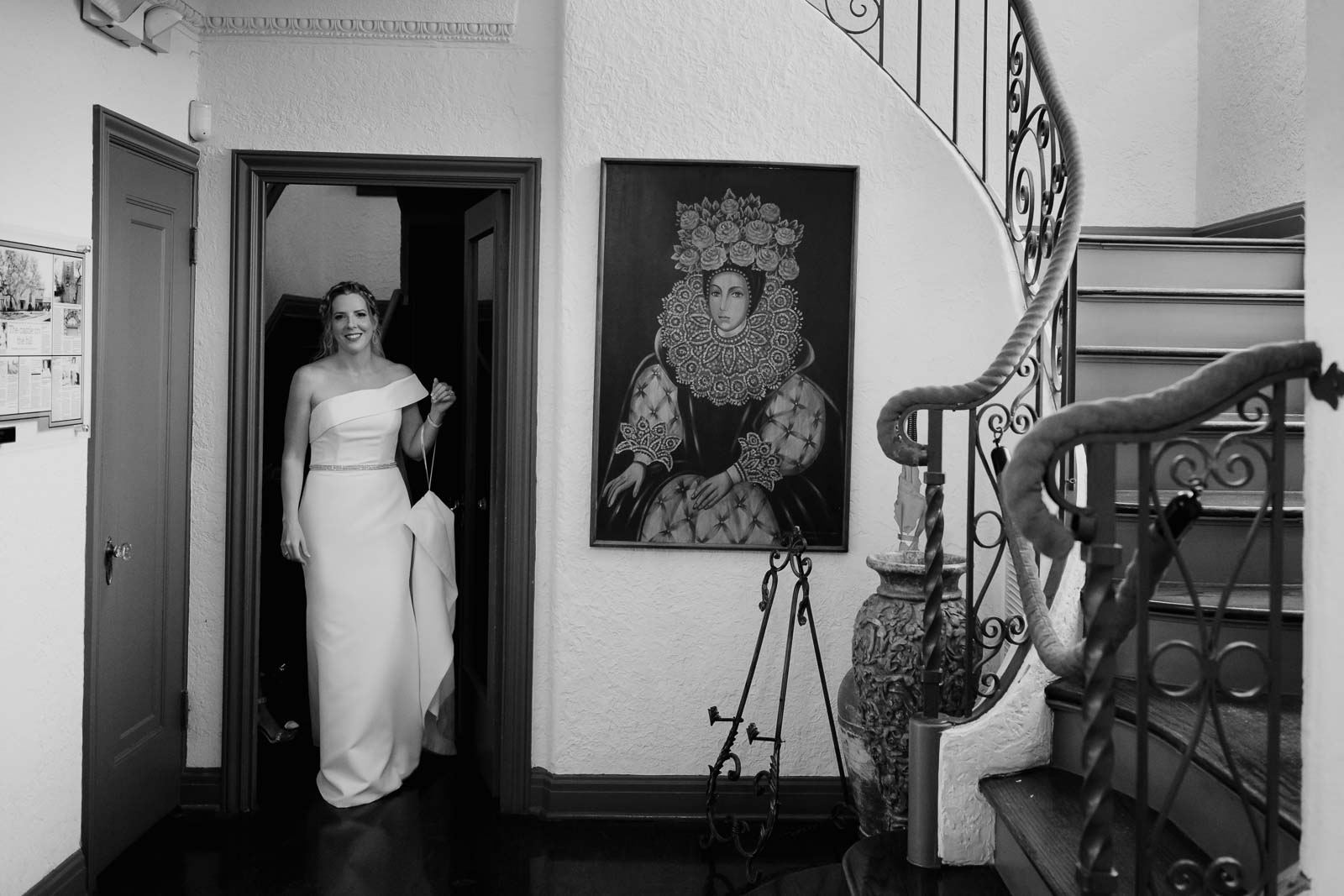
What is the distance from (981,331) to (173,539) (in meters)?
2.82

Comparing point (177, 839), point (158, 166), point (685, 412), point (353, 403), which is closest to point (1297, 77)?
point (685, 412)

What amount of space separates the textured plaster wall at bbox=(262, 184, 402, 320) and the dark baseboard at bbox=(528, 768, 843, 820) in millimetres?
3043

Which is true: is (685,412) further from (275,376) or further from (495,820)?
(275,376)

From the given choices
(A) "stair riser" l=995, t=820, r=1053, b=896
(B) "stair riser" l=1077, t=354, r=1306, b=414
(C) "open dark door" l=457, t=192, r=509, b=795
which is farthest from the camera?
(C) "open dark door" l=457, t=192, r=509, b=795

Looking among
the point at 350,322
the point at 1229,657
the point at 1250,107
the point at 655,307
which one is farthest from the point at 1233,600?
the point at 350,322

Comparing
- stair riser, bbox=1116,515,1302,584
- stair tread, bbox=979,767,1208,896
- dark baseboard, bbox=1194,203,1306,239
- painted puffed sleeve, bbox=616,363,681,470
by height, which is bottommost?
stair tread, bbox=979,767,1208,896

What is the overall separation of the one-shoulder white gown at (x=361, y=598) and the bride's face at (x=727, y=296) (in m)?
1.33

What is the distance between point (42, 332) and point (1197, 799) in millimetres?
2925

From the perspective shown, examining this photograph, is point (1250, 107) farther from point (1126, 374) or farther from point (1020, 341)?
point (1020, 341)

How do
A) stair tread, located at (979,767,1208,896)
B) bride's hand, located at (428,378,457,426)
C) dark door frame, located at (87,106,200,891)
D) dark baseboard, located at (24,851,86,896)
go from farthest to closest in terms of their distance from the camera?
bride's hand, located at (428,378,457,426) → dark door frame, located at (87,106,200,891) → dark baseboard, located at (24,851,86,896) → stair tread, located at (979,767,1208,896)

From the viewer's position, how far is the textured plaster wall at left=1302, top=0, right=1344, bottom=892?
5.20ft

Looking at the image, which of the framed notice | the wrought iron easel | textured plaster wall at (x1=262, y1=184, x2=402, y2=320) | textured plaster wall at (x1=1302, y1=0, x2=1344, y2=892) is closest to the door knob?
the framed notice

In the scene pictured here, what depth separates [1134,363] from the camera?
10.9 feet

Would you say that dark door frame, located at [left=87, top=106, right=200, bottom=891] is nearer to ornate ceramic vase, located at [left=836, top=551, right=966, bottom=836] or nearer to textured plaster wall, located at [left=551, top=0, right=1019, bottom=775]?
textured plaster wall, located at [left=551, top=0, right=1019, bottom=775]
